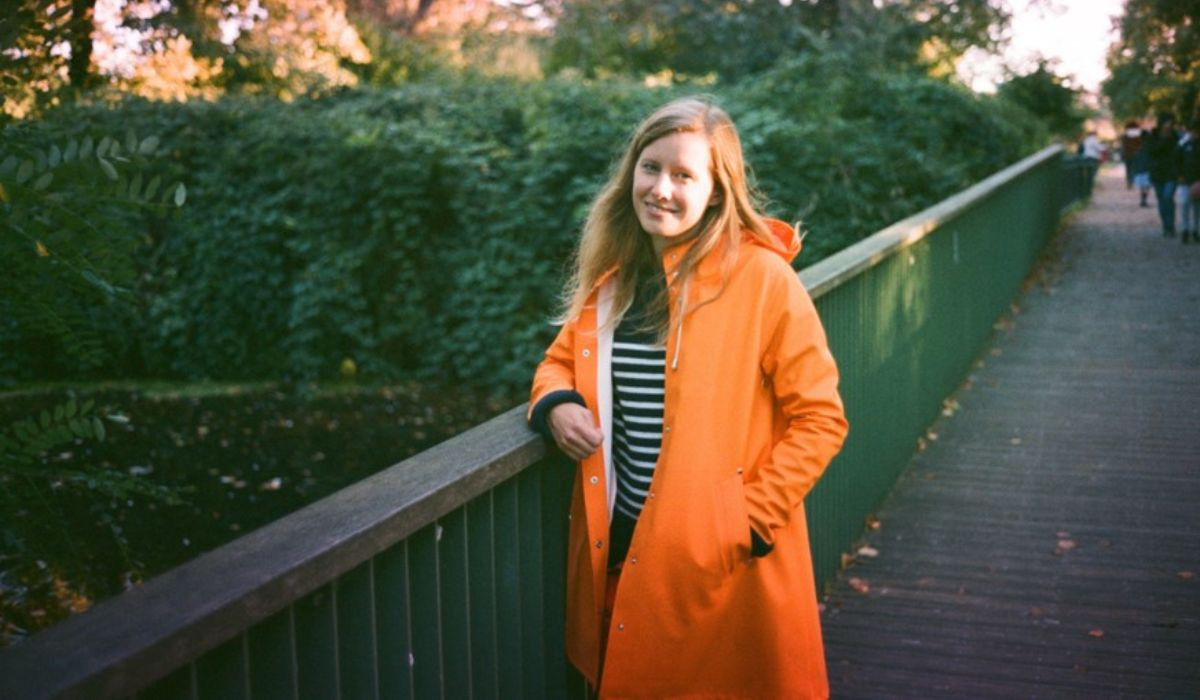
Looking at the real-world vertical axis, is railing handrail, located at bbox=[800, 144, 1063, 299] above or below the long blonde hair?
below

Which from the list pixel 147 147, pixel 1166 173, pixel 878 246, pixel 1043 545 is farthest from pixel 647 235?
pixel 1166 173

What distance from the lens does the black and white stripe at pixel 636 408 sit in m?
3.07

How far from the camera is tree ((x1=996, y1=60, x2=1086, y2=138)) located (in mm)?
26469

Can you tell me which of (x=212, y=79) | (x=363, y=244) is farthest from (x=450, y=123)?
(x=212, y=79)

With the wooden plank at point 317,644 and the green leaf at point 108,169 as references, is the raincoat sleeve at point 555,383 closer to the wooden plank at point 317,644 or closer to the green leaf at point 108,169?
the wooden plank at point 317,644

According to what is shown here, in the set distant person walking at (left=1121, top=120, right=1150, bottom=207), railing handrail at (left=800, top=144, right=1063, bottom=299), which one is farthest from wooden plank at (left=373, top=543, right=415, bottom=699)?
distant person walking at (left=1121, top=120, right=1150, bottom=207)

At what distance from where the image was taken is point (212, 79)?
18.0 meters

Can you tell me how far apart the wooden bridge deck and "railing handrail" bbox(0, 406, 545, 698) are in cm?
271

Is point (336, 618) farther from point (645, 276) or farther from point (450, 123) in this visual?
point (450, 123)

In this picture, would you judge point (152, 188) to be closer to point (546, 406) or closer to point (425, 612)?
point (546, 406)

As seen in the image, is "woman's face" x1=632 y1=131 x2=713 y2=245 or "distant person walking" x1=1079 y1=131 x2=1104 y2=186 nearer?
"woman's face" x1=632 y1=131 x2=713 y2=245

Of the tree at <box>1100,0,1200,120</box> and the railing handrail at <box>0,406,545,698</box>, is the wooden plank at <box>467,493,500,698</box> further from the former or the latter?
the tree at <box>1100,0,1200,120</box>

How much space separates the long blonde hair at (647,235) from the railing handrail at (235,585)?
2.03 feet

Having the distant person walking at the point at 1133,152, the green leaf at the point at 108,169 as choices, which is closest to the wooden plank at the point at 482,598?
the green leaf at the point at 108,169
